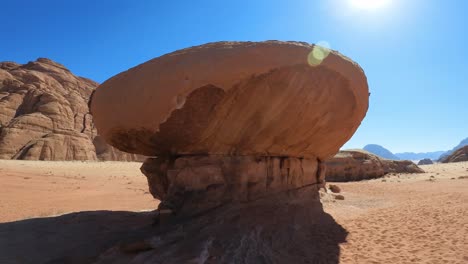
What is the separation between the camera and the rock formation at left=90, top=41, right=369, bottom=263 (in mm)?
5023

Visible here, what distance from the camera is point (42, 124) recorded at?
33.6m

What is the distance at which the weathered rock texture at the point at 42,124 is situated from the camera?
30.0 meters

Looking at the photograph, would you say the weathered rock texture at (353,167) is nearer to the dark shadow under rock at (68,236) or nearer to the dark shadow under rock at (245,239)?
the dark shadow under rock at (245,239)

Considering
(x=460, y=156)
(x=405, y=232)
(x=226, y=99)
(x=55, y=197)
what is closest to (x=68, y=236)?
(x=226, y=99)

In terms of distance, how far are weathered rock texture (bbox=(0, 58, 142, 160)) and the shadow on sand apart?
26.2m

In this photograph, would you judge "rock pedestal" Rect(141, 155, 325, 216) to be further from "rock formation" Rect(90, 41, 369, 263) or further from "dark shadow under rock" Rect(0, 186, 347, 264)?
"dark shadow under rock" Rect(0, 186, 347, 264)

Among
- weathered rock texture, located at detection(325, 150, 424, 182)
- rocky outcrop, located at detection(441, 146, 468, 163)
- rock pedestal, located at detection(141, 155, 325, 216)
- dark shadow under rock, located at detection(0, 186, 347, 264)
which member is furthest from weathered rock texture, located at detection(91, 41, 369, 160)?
rocky outcrop, located at detection(441, 146, 468, 163)

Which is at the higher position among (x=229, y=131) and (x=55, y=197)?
(x=229, y=131)

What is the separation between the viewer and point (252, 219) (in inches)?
228

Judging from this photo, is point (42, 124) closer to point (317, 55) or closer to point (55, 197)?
point (55, 197)

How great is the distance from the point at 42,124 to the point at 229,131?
3420cm

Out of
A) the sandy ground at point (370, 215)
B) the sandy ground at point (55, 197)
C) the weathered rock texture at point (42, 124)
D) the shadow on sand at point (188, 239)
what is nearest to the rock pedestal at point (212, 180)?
the shadow on sand at point (188, 239)

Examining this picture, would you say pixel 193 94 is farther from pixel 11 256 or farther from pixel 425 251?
pixel 425 251

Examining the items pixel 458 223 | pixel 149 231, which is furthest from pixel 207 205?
pixel 458 223
